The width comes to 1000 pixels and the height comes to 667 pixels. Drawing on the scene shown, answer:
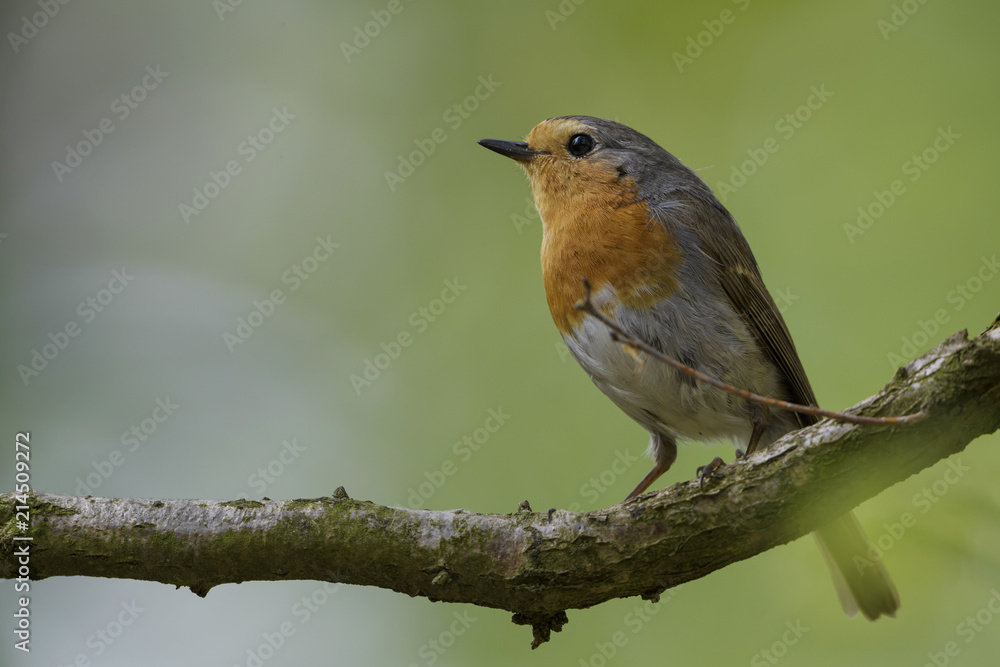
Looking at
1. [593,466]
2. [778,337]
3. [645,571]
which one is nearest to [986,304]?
[778,337]

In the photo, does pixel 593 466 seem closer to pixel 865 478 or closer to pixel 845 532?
pixel 845 532

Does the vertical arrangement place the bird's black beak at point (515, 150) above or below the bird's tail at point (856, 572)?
above

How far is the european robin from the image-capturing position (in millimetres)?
3480

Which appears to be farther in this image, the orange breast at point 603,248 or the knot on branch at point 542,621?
the orange breast at point 603,248

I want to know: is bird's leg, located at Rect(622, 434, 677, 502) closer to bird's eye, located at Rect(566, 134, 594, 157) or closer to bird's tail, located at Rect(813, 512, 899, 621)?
bird's tail, located at Rect(813, 512, 899, 621)

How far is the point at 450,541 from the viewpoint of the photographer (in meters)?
2.62

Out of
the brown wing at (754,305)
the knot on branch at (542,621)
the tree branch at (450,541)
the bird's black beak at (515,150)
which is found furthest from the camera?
the bird's black beak at (515,150)

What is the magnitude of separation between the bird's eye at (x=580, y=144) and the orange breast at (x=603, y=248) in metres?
0.21

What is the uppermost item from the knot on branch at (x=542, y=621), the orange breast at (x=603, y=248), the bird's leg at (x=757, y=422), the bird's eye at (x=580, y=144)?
the bird's eye at (x=580, y=144)

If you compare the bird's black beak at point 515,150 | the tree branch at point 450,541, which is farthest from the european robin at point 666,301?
the tree branch at point 450,541

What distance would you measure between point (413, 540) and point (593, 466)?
7.57 ft

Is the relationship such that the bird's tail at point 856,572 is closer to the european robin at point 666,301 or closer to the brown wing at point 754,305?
the european robin at point 666,301

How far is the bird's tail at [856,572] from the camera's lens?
3824mm

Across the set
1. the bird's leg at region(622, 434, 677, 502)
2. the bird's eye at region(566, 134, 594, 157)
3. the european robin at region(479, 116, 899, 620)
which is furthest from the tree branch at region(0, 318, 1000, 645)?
the bird's eye at region(566, 134, 594, 157)
